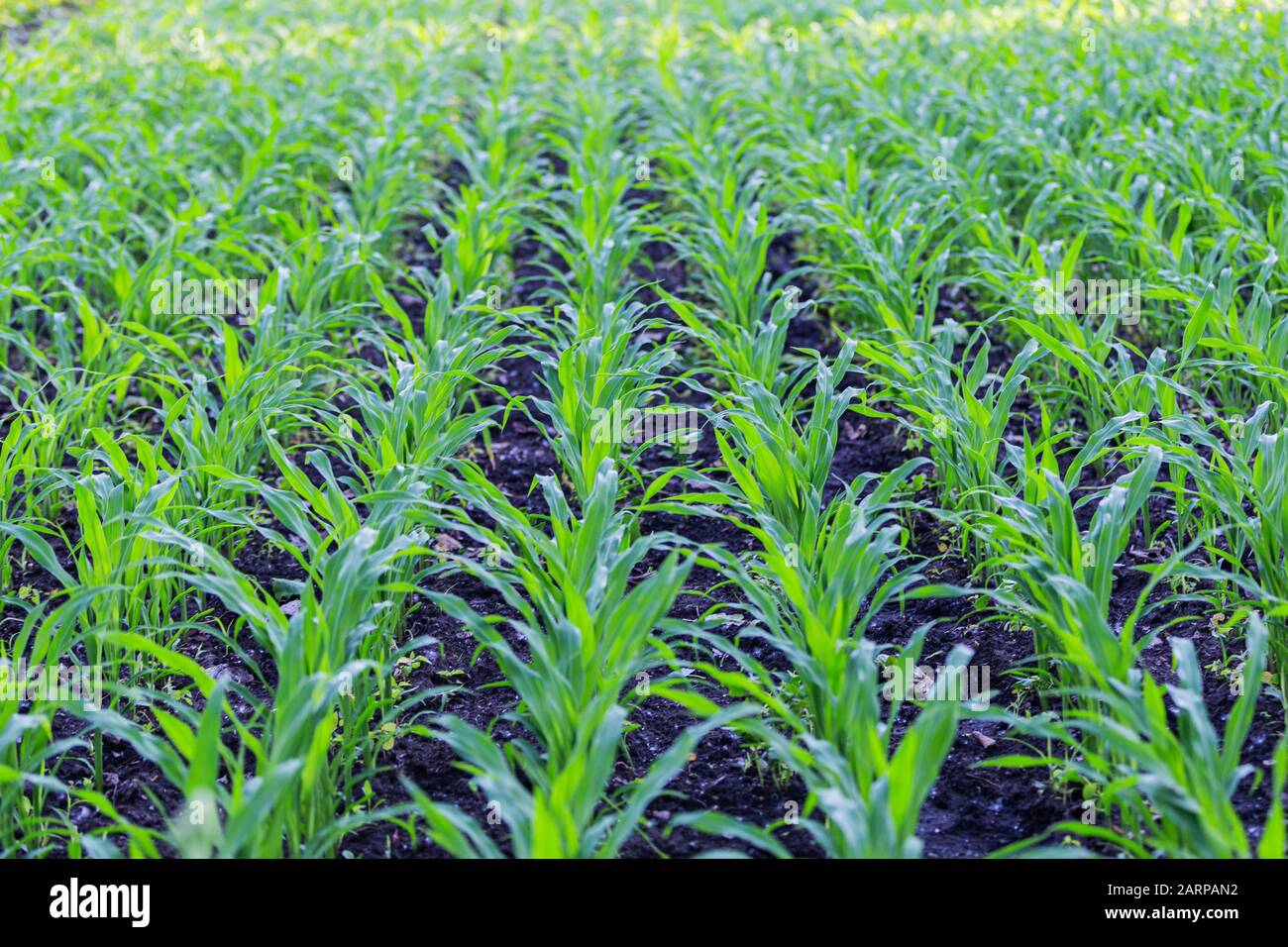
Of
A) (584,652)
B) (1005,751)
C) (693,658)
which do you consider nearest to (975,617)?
(1005,751)

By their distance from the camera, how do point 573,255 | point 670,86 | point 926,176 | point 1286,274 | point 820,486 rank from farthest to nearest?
point 670,86 → point 926,176 → point 573,255 → point 1286,274 → point 820,486

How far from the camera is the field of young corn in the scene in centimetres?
236

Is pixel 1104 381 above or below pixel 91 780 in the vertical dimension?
above

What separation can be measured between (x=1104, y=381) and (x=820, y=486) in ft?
3.32

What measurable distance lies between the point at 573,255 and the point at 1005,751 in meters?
2.67

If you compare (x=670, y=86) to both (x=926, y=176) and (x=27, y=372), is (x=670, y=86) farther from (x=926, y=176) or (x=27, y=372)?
(x=27, y=372)

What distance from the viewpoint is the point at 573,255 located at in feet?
15.6

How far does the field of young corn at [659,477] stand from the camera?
2361mm

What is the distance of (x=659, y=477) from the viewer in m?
3.11
